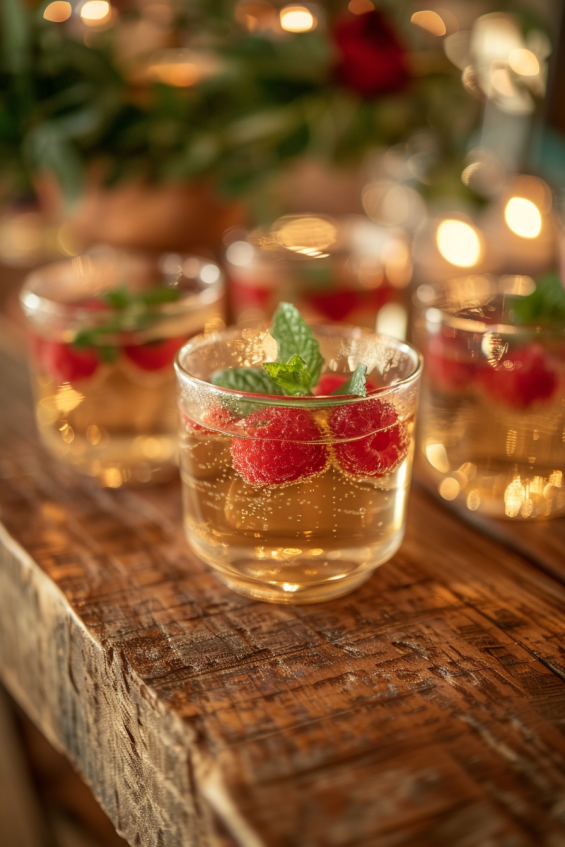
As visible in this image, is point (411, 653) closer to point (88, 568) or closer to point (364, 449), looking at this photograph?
point (364, 449)

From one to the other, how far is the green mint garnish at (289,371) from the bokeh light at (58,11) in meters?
0.66

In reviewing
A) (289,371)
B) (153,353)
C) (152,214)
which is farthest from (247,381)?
(152,214)

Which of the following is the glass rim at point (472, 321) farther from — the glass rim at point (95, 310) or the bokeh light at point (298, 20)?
the bokeh light at point (298, 20)

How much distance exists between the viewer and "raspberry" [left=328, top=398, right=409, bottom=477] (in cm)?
54

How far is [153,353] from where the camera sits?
2.52 ft

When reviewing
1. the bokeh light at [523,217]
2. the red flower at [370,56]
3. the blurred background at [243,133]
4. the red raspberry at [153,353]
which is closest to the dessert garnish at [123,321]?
the red raspberry at [153,353]

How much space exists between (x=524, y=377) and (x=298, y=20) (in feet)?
2.21

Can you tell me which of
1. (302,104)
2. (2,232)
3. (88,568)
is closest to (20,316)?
(2,232)

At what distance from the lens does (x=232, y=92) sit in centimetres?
110

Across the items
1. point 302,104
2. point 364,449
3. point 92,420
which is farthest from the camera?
point 302,104

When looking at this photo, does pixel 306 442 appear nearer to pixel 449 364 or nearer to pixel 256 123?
pixel 449 364

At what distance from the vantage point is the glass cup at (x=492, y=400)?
687 mm

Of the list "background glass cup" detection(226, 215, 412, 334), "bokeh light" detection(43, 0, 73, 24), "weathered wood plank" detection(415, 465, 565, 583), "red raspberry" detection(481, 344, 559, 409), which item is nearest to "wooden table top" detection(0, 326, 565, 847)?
"weathered wood plank" detection(415, 465, 565, 583)

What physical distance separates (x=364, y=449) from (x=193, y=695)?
0.20 metres
